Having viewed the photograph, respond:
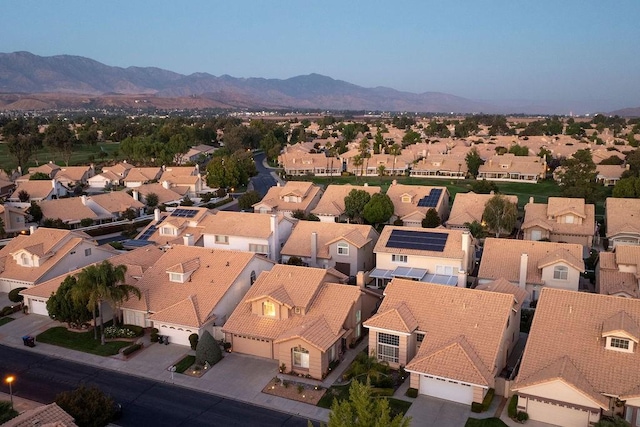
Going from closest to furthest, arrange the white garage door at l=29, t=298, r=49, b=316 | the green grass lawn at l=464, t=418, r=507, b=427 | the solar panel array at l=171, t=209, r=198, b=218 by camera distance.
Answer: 1. the green grass lawn at l=464, t=418, r=507, b=427
2. the white garage door at l=29, t=298, r=49, b=316
3. the solar panel array at l=171, t=209, r=198, b=218

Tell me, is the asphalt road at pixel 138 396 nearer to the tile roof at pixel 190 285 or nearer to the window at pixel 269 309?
the tile roof at pixel 190 285

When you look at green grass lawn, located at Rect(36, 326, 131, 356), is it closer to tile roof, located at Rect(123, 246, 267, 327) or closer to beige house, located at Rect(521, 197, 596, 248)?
tile roof, located at Rect(123, 246, 267, 327)

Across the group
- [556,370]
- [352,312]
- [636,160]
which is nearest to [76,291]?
[352,312]

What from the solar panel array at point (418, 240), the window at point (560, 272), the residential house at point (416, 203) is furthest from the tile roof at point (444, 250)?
the residential house at point (416, 203)

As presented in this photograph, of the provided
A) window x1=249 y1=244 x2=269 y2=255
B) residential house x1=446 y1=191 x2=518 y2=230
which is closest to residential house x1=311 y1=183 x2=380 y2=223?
residential house x1=446 y1=191 x2=518 y2=230

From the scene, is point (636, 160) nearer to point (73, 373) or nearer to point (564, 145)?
point (564, 145)
